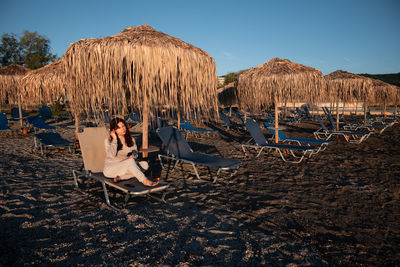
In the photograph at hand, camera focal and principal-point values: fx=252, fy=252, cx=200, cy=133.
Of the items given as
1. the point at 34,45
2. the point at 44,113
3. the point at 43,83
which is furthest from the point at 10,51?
the point at 43,83

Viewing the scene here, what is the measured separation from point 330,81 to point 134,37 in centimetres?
831

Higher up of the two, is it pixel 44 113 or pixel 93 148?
pixel 44 113

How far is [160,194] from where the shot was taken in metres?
3.81

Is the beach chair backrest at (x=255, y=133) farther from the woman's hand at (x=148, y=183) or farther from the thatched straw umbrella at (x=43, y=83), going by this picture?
the thatched straw umbrella at (x=43, y=83)

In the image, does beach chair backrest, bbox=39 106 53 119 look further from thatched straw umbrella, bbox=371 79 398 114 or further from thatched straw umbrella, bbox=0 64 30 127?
thatched straw umbrella, bbox=371 79 398 114

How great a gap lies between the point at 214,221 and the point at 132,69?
9.34 feet

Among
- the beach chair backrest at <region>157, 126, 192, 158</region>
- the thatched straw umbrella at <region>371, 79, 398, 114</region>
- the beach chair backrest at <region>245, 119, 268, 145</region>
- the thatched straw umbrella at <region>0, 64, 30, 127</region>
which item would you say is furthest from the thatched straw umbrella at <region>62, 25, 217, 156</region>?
the thatched straw umbrella at <region>371, 79, 398, 114</region>

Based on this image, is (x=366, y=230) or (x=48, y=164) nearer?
(x=366, y=230)

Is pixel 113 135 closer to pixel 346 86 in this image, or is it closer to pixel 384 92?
pixel 346 86

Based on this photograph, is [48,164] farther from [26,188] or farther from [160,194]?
[160,194]

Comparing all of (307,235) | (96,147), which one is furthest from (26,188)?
(307,235)

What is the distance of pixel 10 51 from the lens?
34469 millimetres

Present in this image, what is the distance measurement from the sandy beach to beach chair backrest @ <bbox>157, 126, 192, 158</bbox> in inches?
16.2

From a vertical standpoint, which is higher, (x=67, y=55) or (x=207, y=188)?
(x=67, y=55)
